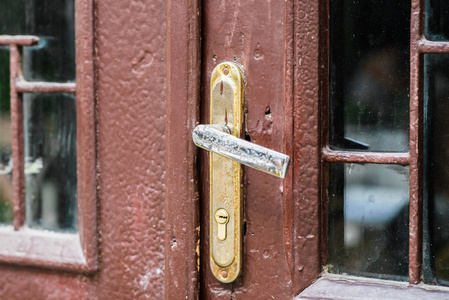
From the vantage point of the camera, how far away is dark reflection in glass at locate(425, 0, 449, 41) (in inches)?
26.5

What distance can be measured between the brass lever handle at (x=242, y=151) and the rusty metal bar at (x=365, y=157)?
0.37ft

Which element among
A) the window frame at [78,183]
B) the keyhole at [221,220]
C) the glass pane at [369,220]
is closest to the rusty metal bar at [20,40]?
the window frame at [78,183]

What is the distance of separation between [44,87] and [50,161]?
13cm

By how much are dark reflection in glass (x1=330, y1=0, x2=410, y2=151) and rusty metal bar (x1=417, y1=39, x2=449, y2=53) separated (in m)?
0.03

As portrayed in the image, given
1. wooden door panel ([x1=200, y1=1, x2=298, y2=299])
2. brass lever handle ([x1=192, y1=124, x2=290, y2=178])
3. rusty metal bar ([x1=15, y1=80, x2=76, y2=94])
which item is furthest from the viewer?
rusty metal bar ([x1=15, y1=80, x2=76, y2=94])

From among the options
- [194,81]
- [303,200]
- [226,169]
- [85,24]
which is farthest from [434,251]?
[85,24]

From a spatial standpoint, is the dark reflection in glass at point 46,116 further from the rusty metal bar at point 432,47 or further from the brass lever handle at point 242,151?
the rusty metal bar at point 432,47

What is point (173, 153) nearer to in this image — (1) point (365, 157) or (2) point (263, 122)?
(2) point (263, 122)

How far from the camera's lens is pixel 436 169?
26.9 inches

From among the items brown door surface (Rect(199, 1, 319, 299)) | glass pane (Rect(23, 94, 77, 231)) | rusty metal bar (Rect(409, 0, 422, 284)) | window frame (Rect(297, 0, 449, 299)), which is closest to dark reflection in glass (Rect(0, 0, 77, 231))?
glass pane (Rect(23, 94, 77, 231))

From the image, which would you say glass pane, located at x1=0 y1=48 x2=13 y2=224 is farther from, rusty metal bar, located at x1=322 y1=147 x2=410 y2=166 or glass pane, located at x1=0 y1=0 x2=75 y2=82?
rusty metal bar, located at x1=322 y1=147 x2=410 y2=166

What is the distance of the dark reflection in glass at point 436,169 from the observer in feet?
2.23

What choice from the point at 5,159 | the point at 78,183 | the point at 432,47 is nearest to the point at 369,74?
the point at 432,47

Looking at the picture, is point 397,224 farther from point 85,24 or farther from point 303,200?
point 85,24
